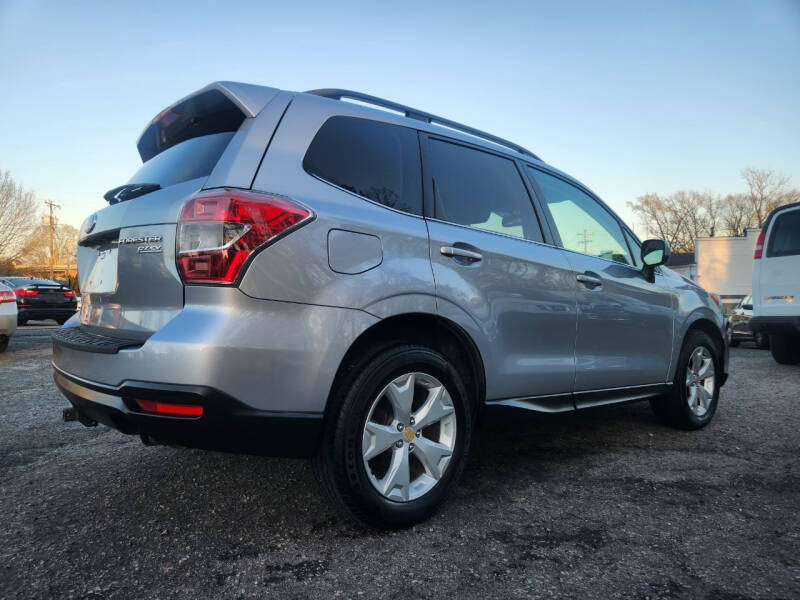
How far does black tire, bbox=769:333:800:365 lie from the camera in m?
8.29

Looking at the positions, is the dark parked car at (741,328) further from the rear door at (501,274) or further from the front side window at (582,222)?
the rear door at (501,274)

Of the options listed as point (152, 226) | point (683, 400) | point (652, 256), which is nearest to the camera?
point (152, 226)

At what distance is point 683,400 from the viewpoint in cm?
409

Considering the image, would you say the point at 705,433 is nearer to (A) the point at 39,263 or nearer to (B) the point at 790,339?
(B) the point at 790,339

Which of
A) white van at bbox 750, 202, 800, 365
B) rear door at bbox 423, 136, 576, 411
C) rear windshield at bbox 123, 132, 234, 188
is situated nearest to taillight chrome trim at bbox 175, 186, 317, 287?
rear windshield at bbox 123, 132, 234, 188

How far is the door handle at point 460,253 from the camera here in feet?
8.23

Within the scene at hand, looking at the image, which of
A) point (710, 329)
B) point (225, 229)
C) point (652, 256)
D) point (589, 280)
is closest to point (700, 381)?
point (710, 329)

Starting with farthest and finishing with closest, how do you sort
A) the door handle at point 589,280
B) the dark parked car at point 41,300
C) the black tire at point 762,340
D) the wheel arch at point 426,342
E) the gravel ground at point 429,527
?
1. the dark parked car at point 41,300
2. the black tire at point 762,340
3. the door handle at point 589,280
4. the wheel arch at point 426,342
5. the gravel ground at point 429,527

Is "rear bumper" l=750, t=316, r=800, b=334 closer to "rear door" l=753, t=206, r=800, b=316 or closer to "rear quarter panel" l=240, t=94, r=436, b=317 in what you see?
"rear door" l=753, t=206, r=800, b=316

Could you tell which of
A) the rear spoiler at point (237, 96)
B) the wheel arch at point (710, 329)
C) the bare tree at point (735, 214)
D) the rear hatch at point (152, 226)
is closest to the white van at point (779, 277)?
the wheel arch at point (710, 329)

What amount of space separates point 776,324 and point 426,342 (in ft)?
23.7

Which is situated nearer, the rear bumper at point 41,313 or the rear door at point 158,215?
the rear door at point 158,215

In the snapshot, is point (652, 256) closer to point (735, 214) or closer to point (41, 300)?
point (41, 300)

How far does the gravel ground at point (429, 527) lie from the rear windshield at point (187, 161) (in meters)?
1.43
